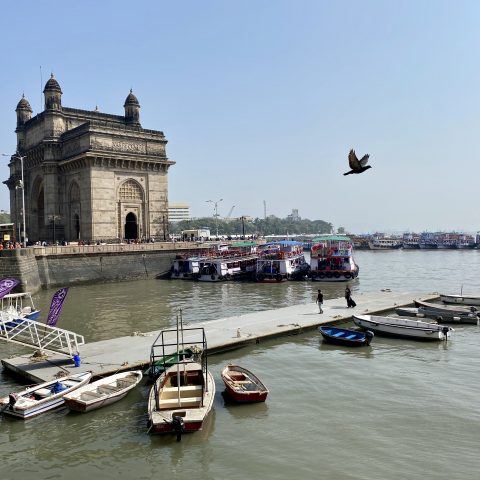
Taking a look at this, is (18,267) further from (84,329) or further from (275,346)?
(275,346)

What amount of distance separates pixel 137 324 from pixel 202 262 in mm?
27884

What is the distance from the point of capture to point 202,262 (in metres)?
57.7

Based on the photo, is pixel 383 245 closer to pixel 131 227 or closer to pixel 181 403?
pixel 131 227

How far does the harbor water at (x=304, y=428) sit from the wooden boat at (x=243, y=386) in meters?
0.30

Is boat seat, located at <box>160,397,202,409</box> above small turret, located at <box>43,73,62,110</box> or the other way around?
the other way around

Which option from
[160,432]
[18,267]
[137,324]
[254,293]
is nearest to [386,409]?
[160,432]

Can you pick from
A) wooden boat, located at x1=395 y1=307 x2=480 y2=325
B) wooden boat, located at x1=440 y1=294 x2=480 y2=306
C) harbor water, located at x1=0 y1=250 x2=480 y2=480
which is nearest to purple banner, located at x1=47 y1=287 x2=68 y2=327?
harbor water, located at x1=0 y1=250 x2=480 y2=480

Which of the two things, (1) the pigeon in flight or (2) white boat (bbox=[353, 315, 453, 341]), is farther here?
(2) white boat (bbox=[353, 315, 453, 341])

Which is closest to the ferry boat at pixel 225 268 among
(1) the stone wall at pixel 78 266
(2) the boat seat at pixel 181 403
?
(1) the stone wall at pixel 78 266

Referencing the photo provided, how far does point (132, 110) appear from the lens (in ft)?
239

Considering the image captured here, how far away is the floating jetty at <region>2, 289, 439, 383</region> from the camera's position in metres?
17.9

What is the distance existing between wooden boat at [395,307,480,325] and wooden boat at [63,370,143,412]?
18072mm

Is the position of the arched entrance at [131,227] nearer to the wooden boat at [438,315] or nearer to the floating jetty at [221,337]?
the floating jetty at [221,337]

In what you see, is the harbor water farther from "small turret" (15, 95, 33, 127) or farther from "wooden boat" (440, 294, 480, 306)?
"small turret" (15, 95, 33, 127)
